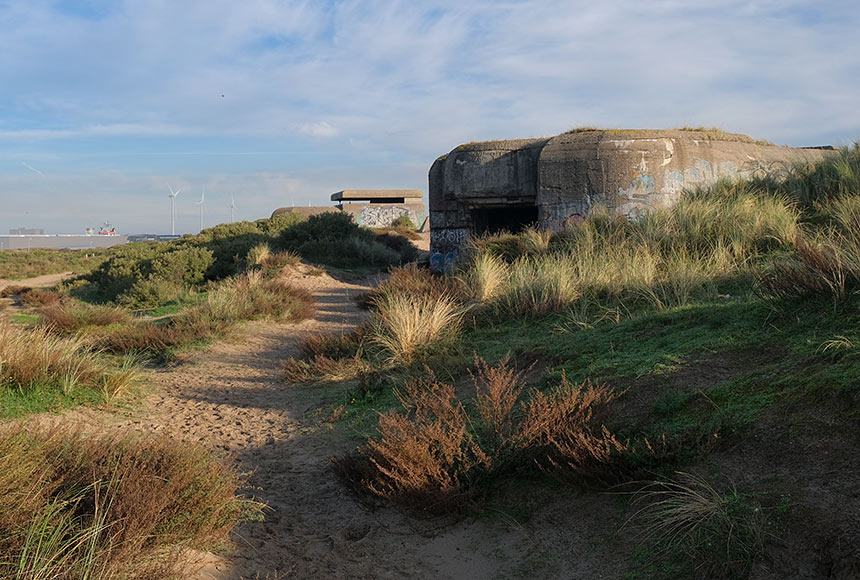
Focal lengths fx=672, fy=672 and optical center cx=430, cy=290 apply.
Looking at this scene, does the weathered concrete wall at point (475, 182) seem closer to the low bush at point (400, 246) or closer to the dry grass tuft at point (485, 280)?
the dry grass tuft at point (485, 280)

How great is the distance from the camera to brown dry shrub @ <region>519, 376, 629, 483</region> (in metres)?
3.60

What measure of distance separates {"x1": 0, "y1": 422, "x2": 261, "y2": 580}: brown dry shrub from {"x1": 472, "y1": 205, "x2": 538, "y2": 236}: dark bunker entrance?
11.9 metres

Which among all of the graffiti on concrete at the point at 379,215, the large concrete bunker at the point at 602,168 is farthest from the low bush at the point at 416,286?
the graffiti on concrete at the point at 379,215

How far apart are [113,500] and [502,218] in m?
13.8

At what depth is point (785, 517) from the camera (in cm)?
280

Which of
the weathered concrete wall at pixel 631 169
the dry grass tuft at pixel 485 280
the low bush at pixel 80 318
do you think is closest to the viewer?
the dry grass tuft at pixel 485 280

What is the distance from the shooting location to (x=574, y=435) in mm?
3762

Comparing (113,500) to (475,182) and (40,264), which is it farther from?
(40,264)

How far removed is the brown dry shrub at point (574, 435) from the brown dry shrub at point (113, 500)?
5.52 ft

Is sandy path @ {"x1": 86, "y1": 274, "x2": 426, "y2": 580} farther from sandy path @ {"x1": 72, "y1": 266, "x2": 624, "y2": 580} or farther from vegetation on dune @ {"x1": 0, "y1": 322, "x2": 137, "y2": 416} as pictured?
vegetation on dune @ {"x1": 0, "y1": 322, "x2": 137, "y2": 416}

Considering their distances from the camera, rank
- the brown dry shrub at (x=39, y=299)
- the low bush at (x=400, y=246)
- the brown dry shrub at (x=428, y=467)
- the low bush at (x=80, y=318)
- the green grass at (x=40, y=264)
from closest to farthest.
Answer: the brown dry shrub at (x=428, y=467) < the low bush at (x=80, y=318) < the brown dry shrub at (x=39, y=299) < the low bush at (x=400, y=246) < the green grass at (x=40, y=264)

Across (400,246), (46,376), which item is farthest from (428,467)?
(400,246)

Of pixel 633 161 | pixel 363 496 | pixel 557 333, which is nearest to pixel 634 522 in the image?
pixel 363 496

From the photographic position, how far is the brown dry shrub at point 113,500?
8.70 feet
